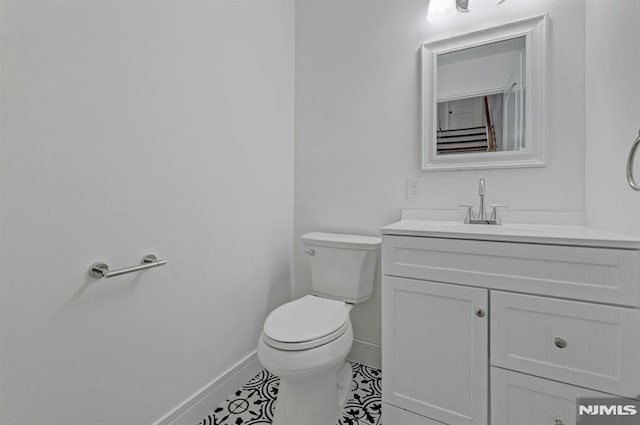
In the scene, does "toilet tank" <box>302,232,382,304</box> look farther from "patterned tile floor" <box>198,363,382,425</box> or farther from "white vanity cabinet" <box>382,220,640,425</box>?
"patterned tile floor" <box>198,363,382,425</box>

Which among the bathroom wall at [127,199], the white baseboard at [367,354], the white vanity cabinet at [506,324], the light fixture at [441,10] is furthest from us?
the white baseboard at [367,354]

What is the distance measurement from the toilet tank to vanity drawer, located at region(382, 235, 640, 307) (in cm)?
34

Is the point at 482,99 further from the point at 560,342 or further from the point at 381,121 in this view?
the point at 560,342

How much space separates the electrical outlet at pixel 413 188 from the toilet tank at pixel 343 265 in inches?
11.7

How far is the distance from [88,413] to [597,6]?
2382 mm

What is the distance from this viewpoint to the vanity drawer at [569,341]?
905mm

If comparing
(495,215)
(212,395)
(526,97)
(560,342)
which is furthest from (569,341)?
(212,395)

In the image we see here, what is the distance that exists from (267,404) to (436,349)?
865 millimetres

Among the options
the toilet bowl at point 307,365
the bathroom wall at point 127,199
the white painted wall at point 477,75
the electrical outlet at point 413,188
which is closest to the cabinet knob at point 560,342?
the toilet bowl at point 307,365

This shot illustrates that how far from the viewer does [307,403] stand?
4.25 feet

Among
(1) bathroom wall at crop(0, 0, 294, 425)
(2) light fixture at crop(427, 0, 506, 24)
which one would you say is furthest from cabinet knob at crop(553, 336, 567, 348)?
(2) light fixture at crop(427, 0, 506, 24)

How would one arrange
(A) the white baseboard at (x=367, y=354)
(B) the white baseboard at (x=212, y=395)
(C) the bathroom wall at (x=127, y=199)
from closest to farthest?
(C) the bathroom wall at (x=127, y=199) → (B) the white baseboard at (x=212, y=395) → (A) the white baseboard at (x=367, y=354)

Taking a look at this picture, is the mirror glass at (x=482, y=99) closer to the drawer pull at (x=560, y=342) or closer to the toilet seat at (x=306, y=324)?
the drawer pull at (x=560, y=342)

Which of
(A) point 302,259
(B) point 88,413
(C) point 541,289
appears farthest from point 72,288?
(C) point 541,289
